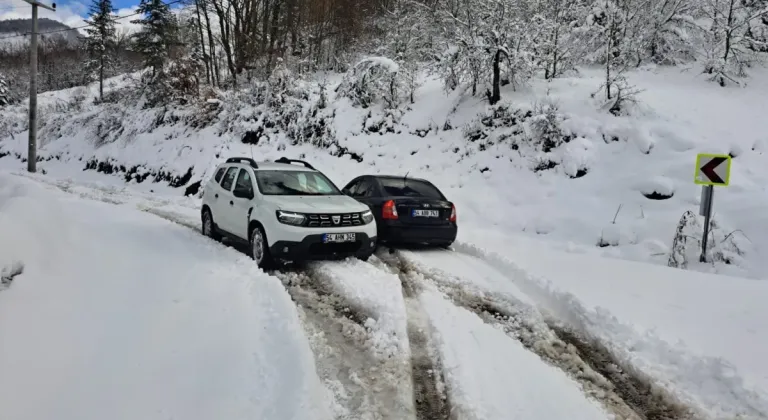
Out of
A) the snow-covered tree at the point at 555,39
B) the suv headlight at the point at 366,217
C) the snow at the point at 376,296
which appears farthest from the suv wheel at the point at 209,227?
the snow-covered tree at the point at 555,39

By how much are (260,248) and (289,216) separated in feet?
2.54

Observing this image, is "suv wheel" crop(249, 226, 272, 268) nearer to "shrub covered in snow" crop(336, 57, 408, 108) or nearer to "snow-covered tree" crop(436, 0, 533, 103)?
"snow-covered tree" crop(436, 0, 533, 103)

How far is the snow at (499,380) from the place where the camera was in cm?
349

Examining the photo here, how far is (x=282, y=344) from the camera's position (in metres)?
4.32

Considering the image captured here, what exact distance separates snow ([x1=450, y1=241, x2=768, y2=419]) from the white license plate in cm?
250

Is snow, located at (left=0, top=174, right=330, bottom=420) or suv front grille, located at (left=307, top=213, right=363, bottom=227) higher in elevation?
suv front grille, located at (left=307, top=213, right=363, bottom=227)

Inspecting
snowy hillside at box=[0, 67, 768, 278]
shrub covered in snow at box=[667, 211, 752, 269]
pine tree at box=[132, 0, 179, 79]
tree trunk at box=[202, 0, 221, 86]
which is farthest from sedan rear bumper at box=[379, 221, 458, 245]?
pine tree at box=[132, 0, 179, 79]

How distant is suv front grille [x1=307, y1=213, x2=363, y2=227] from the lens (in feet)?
21.9

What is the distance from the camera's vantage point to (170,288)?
18.3ft

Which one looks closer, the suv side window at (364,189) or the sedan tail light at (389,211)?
the sedan tail light at (389,211)

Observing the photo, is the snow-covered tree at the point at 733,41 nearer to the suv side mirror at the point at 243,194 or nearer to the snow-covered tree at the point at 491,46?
the snow-covered tree at the point at 491,46

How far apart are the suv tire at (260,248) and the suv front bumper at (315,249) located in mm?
205

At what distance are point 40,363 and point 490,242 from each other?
730cm

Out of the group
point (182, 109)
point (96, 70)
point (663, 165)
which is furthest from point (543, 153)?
point (96, 70)
